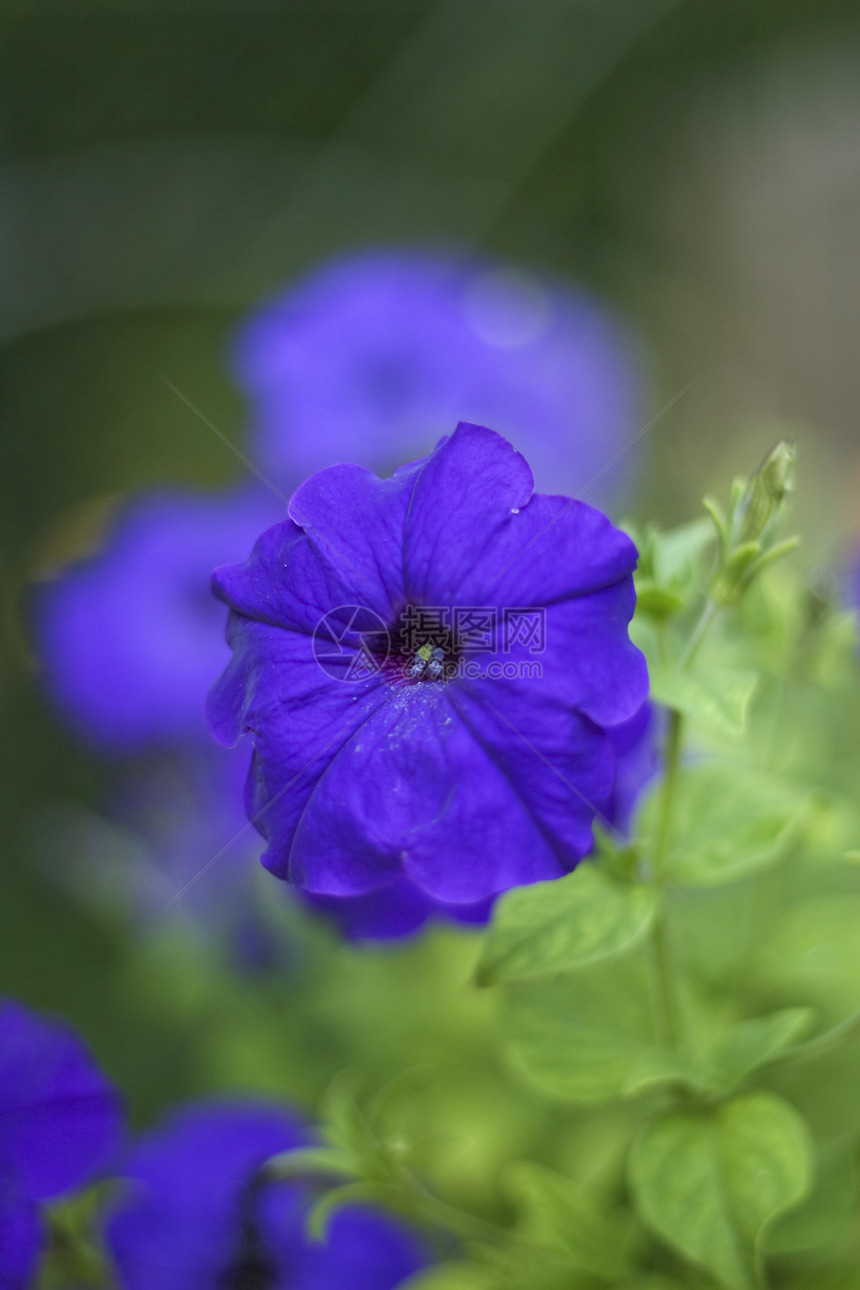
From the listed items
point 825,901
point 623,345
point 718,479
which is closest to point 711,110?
point 623,345

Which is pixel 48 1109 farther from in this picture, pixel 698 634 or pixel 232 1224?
pixel 698 634

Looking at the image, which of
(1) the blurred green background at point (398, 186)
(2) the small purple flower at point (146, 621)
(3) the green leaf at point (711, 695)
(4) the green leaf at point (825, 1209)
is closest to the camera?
(3) the green leaf at point (711, 695)

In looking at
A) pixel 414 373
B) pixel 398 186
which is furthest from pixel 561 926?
pixel 398 186

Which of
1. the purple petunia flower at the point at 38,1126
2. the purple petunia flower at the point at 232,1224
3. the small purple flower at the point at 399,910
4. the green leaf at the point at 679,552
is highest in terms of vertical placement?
the green leaf at the point at 679,552

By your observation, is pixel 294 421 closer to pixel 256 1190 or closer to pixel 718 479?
pixel 718 479

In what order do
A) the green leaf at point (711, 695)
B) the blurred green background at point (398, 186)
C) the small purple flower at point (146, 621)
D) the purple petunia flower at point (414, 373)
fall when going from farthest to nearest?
the blurred green background at point (398, 186) < the purple petunia flower at point (414, 373) < the small purple flower at point (146, 621) < the green leaf at point (711, 695)

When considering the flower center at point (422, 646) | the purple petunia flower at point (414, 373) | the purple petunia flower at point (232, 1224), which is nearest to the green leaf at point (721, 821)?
the flower center at point (422, 646)

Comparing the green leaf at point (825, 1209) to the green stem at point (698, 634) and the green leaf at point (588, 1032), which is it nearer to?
the green leaf at point (588, 1032)
